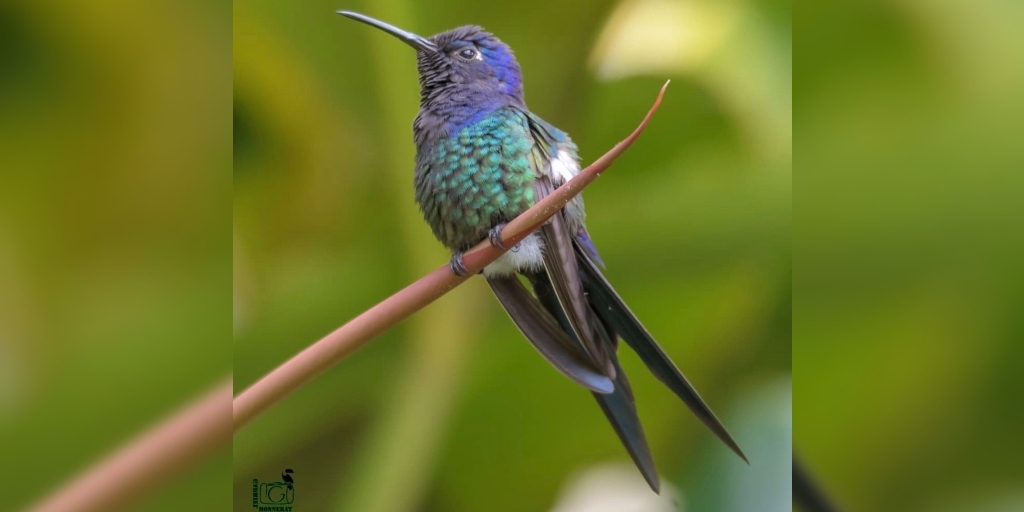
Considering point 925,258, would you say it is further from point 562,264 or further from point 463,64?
point 463,64

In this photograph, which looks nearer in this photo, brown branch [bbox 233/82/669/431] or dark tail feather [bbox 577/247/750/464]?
brown branch [bbox 233/82/669/431]

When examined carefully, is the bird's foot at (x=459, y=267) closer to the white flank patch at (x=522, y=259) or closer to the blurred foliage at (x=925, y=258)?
the white flank patch at (x=522, y=259)

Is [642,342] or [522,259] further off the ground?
[522,259]

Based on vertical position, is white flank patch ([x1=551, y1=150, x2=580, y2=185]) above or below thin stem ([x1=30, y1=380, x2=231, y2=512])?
above

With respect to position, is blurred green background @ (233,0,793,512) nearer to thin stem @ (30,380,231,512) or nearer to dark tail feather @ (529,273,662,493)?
dark tail feather @ (529,273,662,493)

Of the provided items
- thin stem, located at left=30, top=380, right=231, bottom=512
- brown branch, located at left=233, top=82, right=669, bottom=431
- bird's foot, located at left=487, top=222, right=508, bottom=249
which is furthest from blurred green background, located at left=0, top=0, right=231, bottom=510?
bird's foot, located at left=487, top=222, right=508, bottom=249

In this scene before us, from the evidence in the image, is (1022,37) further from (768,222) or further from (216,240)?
(216,240)

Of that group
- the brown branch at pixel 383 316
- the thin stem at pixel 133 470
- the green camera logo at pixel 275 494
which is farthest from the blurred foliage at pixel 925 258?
the thin stem at pixel 133 470

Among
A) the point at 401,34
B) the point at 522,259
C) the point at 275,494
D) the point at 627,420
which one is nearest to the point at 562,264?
the point at 522,259
